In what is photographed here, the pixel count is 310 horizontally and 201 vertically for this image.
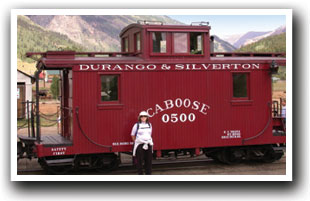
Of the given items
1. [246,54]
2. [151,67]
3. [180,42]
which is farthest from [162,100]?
[246,54]

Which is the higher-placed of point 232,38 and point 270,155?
point 232,38

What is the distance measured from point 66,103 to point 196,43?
4.22 metres

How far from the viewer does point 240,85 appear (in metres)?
12.0

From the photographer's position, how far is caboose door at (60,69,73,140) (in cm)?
1164

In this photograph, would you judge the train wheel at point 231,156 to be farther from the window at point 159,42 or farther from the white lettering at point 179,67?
the window at point 159,42

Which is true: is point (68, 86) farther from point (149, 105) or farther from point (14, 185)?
point (14, 185)

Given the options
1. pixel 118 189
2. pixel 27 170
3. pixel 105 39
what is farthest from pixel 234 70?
pixel 105 39

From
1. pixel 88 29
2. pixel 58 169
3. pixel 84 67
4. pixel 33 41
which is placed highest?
pixel 88 29

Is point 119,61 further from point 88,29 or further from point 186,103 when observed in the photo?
point 88,29

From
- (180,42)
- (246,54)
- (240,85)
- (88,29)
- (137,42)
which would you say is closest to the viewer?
(180,42)

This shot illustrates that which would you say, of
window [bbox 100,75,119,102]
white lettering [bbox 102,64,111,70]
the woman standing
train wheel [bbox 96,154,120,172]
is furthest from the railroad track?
white lettering [bbox 102,64,111,70]

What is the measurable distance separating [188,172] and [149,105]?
7.35ft

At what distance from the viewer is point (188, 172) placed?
38.2 ft

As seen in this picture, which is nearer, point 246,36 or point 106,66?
point 106,66
